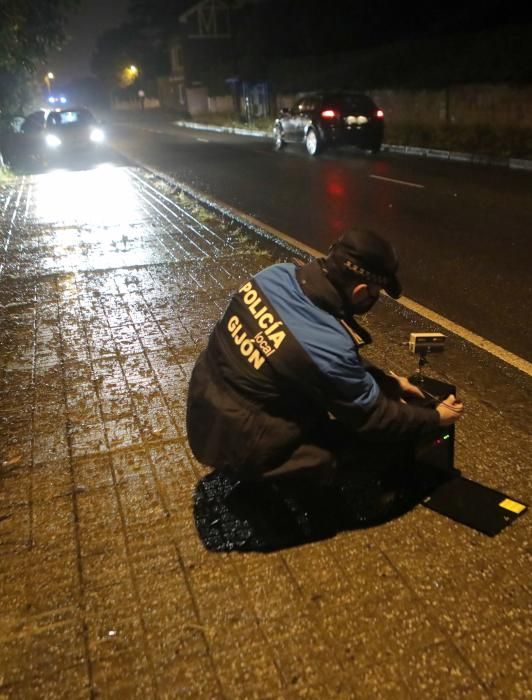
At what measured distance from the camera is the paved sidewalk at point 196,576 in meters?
2.19

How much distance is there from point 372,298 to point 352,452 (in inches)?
27.0

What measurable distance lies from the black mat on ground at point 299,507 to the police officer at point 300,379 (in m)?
0.25

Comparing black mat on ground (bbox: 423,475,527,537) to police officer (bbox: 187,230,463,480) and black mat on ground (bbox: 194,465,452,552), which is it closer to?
black mat on ground (bbox: 194,465,452,552)

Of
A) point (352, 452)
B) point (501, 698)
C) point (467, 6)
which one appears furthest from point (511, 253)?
point (467, 6)

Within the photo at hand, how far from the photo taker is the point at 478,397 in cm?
400

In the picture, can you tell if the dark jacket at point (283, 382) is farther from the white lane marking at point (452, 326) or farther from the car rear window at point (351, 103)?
the car rear window at point (351, 103)

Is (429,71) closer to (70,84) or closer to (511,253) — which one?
(511,253)

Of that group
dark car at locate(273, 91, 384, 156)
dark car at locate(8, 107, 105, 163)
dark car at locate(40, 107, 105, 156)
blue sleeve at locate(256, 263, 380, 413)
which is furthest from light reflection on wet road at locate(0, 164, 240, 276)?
dark car at locate(40, 107, 105, 156)

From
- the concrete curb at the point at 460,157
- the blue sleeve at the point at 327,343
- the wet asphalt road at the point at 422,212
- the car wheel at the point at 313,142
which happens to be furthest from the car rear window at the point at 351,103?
the blue sleeve at the point at 327,343

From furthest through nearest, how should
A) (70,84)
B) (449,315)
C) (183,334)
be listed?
1. (70,84)
2. (449,315)
3. (183,334)

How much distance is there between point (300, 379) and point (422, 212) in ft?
27.0

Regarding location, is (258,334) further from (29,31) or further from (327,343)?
(29,31)

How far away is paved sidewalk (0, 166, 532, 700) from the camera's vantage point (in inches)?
86.4

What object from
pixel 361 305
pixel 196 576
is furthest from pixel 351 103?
pixel 196 576
